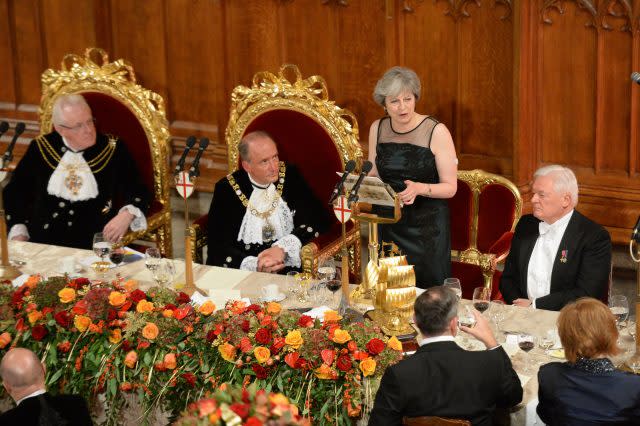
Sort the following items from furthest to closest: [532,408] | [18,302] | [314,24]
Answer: [314,24]
[18,302]
[532,408]

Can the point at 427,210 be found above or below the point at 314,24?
below

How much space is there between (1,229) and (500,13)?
2974 millimetres

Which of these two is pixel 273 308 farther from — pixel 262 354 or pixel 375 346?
pixel 375 346

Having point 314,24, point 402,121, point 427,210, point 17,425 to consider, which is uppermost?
point 314,24

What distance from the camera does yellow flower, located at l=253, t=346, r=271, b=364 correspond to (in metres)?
4.11

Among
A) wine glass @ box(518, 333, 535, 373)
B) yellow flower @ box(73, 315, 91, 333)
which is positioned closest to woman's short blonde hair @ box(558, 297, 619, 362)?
wine glass @ box(518, 333, 535, 373)

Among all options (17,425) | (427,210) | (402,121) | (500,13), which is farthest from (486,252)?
(17,425)

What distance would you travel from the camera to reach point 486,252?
19.4 ft

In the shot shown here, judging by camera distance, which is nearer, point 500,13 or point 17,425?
point 17,425

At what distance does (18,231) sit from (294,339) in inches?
109

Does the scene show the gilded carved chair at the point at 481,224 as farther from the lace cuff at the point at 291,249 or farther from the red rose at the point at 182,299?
the red rose at the point at 182,299

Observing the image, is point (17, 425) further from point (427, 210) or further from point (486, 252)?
point (486, 252)

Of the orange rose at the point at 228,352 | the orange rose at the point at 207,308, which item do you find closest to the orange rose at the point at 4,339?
the orange rose at the point at 207,308

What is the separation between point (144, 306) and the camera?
177 inches
